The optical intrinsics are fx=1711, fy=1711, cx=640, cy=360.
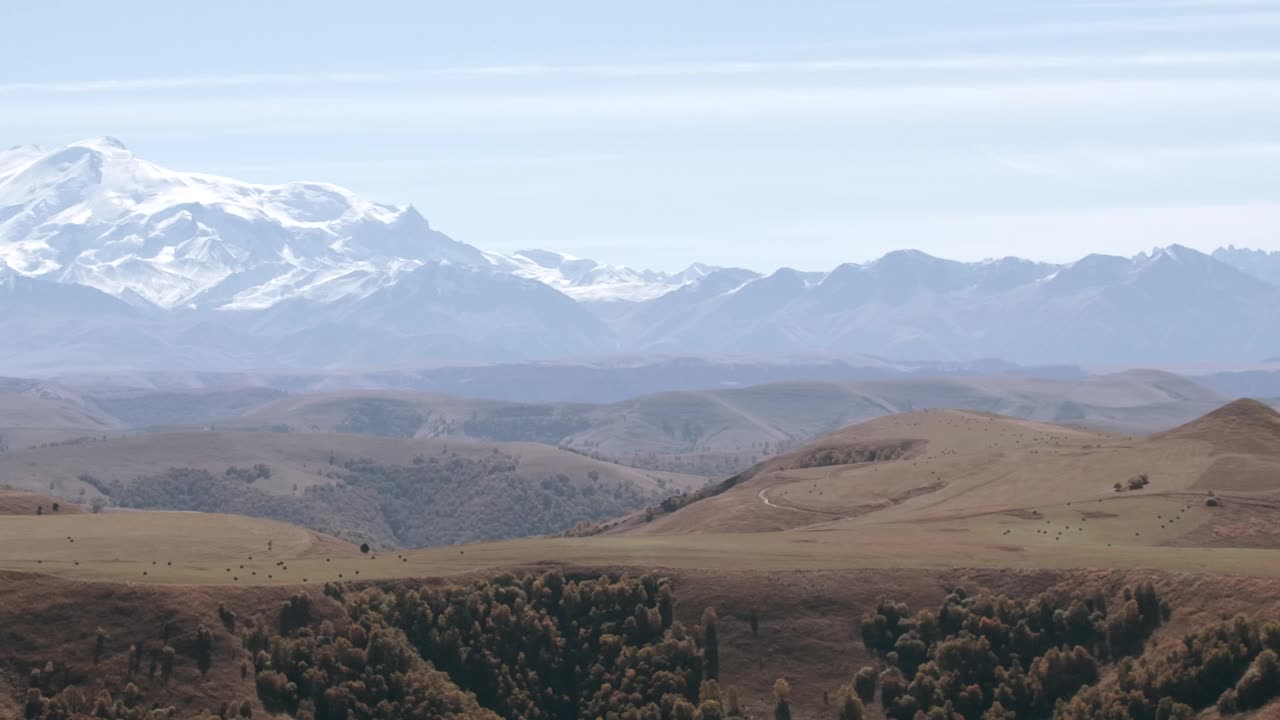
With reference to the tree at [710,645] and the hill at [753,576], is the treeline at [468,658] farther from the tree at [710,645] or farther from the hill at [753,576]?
the hill at [753,576]

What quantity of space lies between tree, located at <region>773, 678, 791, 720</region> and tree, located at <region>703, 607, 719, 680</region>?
21.7 ft

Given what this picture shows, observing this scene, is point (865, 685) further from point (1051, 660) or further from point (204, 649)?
point (204, 649)

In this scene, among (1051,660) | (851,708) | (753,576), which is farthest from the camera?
(753,576)

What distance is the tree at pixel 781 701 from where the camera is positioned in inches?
5423

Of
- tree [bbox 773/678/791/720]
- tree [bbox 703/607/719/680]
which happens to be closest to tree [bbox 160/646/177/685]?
tree [bbox 703/607/719/680]

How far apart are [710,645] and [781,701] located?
10.7m

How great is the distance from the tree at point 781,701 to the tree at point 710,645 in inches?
261

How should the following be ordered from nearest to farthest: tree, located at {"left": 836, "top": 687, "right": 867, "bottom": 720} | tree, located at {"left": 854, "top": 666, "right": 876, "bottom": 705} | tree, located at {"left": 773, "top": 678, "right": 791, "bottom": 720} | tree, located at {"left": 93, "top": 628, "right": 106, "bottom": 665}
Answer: tree, located at {"left": 93, "top": 628, "right": 106, "bottom": 665}
tree, located at {"left": 836, "top": 687, "right": 867, "bottom": 720}
tree, located at {"left": 773, "top": 678, "right": 791, "bottom": 720}
tree, located at {"left": 854, "top": 666, "right": 876, "bottom": 705}

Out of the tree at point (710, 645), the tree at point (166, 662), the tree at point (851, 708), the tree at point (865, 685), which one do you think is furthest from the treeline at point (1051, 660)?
the tree at point (166, 662)

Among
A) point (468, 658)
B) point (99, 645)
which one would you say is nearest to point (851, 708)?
point (468, 658)

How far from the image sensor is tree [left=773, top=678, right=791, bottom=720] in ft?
452

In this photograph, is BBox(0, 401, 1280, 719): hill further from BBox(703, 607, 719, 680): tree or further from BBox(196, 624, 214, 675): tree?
BBox(196, 624, 214, 675): tree

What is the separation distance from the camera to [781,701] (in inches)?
5453

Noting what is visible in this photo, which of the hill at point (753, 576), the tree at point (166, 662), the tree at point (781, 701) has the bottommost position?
the tree at point (781, 701)
